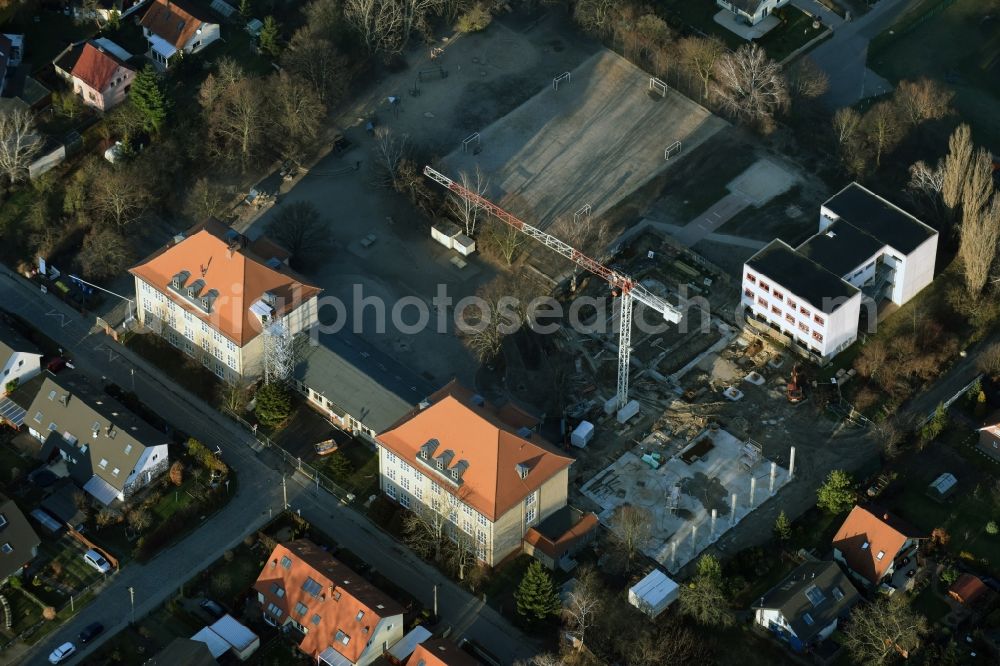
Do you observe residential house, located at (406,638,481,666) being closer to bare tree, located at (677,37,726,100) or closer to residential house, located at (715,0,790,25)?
bare tree, located at (677,37,726,100)

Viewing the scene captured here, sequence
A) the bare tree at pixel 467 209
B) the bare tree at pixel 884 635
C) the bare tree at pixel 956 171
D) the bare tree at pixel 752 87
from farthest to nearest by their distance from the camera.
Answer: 1. the bare tree at pixel 752 87
2. the bare tree at pixel 467 209
3. the bare tree at pixel 956 171
4. the bare tree at pixel 884 635

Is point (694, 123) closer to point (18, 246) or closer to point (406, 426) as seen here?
point (406, 426)

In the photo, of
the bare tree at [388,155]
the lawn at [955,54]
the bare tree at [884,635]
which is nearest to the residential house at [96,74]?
the bare tree at [388,155]

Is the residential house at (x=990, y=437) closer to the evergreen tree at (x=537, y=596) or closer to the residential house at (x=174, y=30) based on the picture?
the evergreen tree at (x=537, y=596)

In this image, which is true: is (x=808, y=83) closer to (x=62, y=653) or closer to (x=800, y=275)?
(x=800, y=275)

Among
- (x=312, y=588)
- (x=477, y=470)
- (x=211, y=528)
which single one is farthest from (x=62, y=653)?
(x=477, y=470)

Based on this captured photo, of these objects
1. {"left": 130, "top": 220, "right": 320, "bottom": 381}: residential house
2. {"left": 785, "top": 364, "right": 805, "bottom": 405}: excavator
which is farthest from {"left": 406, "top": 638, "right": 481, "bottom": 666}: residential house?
{"left": 785, "top": 364, "right": 805, "bottom": 405}: excavator

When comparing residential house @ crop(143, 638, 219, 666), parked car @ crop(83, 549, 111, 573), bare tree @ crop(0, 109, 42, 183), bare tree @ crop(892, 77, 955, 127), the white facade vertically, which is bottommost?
parked car @ crop(83, 549, 111, 573)
